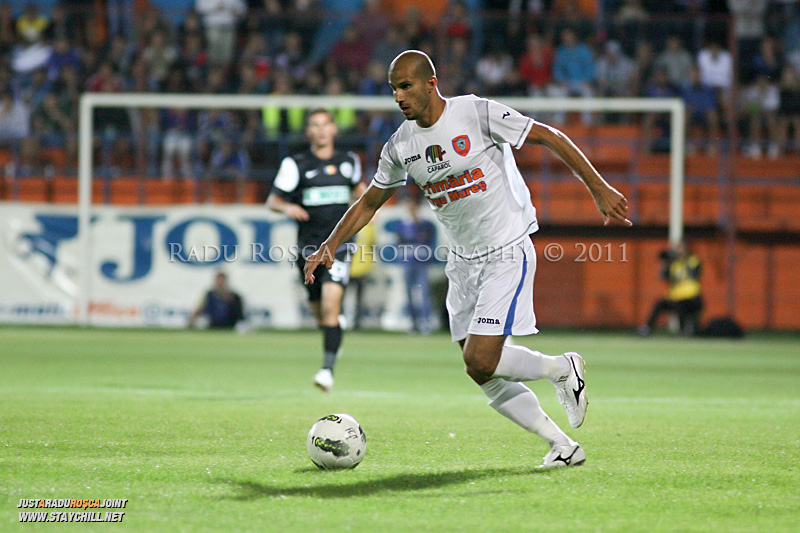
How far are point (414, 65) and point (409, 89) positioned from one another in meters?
0.13

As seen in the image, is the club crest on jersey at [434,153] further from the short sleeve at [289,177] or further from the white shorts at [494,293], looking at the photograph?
the short sleeve at [289,177]

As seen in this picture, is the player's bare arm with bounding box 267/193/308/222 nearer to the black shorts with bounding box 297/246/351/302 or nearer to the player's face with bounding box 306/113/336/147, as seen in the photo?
the black shorts with bounding box 297/246/351/302

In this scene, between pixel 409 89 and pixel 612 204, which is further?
pixel 409 89

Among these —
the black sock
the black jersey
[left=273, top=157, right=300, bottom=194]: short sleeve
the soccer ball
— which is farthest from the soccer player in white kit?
[left=273, top=157, right=300, bottom=194]: short sleeve

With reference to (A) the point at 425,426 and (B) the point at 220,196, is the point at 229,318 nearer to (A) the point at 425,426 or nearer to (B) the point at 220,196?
(B) the point at 220,196

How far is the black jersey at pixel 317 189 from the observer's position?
981 cm

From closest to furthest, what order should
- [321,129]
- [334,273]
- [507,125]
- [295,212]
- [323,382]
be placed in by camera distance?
[507,125], [323,382], [295,212], [334,273], [321,129]

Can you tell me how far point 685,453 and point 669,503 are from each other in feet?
4.87

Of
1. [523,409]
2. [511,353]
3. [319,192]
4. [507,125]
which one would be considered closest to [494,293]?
[511,353]

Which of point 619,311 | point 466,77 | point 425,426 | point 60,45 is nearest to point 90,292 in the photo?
point 60,45

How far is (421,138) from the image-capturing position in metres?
5.62

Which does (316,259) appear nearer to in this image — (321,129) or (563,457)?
(563,457)

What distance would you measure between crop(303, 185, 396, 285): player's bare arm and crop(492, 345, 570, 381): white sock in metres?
1.14

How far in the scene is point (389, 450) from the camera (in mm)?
6180
